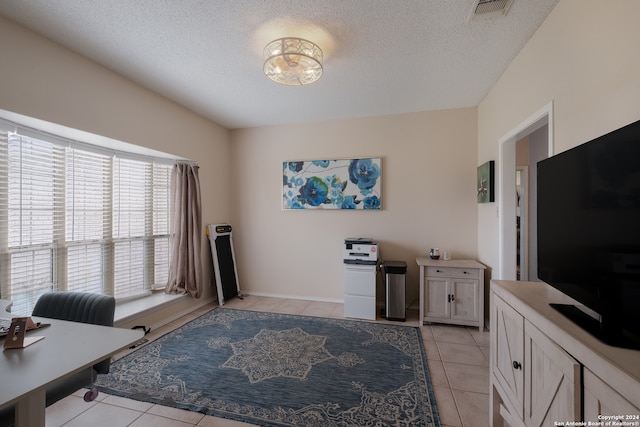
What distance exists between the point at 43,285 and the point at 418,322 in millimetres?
3858

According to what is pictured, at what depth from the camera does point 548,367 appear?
1001mm

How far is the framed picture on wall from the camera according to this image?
2.79 m

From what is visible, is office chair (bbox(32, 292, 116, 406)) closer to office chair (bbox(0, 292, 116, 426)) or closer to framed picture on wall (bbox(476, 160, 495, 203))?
office chair (bbox(0, 292, 116, 426))

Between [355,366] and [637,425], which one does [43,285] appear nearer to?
[355,366]

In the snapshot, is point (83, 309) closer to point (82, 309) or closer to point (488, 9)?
point (82, 309)

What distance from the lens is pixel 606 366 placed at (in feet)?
2.33

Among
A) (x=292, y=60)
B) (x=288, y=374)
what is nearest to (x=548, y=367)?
→ (x=288, y=374)

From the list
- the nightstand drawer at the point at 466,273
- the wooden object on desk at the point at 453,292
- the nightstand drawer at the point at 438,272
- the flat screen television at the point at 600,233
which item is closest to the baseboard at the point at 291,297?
the wooden object on desk at the point at 453,292

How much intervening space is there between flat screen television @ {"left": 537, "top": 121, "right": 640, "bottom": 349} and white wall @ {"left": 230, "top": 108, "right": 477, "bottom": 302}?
228 centimetres

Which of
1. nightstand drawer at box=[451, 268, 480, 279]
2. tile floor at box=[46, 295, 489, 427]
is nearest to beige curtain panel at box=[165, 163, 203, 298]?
tile floor at box=[46, 295, 489, 427]

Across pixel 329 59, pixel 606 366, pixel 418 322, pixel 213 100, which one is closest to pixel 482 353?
pixel 418 322

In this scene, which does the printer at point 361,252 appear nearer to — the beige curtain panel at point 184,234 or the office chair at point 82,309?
the beige curtain panel at point 184,234

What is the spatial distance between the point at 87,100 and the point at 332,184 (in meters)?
2.78

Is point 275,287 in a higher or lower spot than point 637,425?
lower
